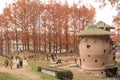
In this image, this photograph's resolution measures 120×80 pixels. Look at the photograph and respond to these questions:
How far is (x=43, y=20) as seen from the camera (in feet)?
174

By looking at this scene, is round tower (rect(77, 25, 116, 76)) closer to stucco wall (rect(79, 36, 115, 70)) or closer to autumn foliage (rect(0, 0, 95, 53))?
stucco wall (rect(79, 36, 115, 70))

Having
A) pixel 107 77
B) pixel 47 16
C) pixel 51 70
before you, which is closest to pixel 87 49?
pixel 107 77

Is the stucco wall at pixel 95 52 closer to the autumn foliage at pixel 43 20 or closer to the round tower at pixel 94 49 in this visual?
the round tower at pixel 94 49

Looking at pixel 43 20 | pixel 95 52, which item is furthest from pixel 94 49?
pixel 43 20

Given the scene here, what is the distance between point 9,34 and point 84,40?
24.4m

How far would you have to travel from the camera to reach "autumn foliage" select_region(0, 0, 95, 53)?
5319 centimetres

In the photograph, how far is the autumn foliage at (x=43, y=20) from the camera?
53.2 metres

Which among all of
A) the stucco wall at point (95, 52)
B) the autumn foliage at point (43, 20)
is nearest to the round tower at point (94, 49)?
the stucco wall at point (95, 52)

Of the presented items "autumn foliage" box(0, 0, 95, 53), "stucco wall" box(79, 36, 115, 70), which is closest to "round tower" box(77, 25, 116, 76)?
"stucco wall" box(79, 36, 115, 70)

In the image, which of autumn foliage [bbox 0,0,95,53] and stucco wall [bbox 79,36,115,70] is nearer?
stucco wall [bbox 79,36,115,70]

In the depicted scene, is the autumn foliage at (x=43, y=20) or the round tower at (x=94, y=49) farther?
Result: the autumn foliage at (x=43, y=20)

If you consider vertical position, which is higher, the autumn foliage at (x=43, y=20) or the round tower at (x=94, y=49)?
the autumn foliage at (x=43, y=20)

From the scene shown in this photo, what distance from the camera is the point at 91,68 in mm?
36000

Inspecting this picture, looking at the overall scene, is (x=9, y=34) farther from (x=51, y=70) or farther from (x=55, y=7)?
(x=51, y=70)
